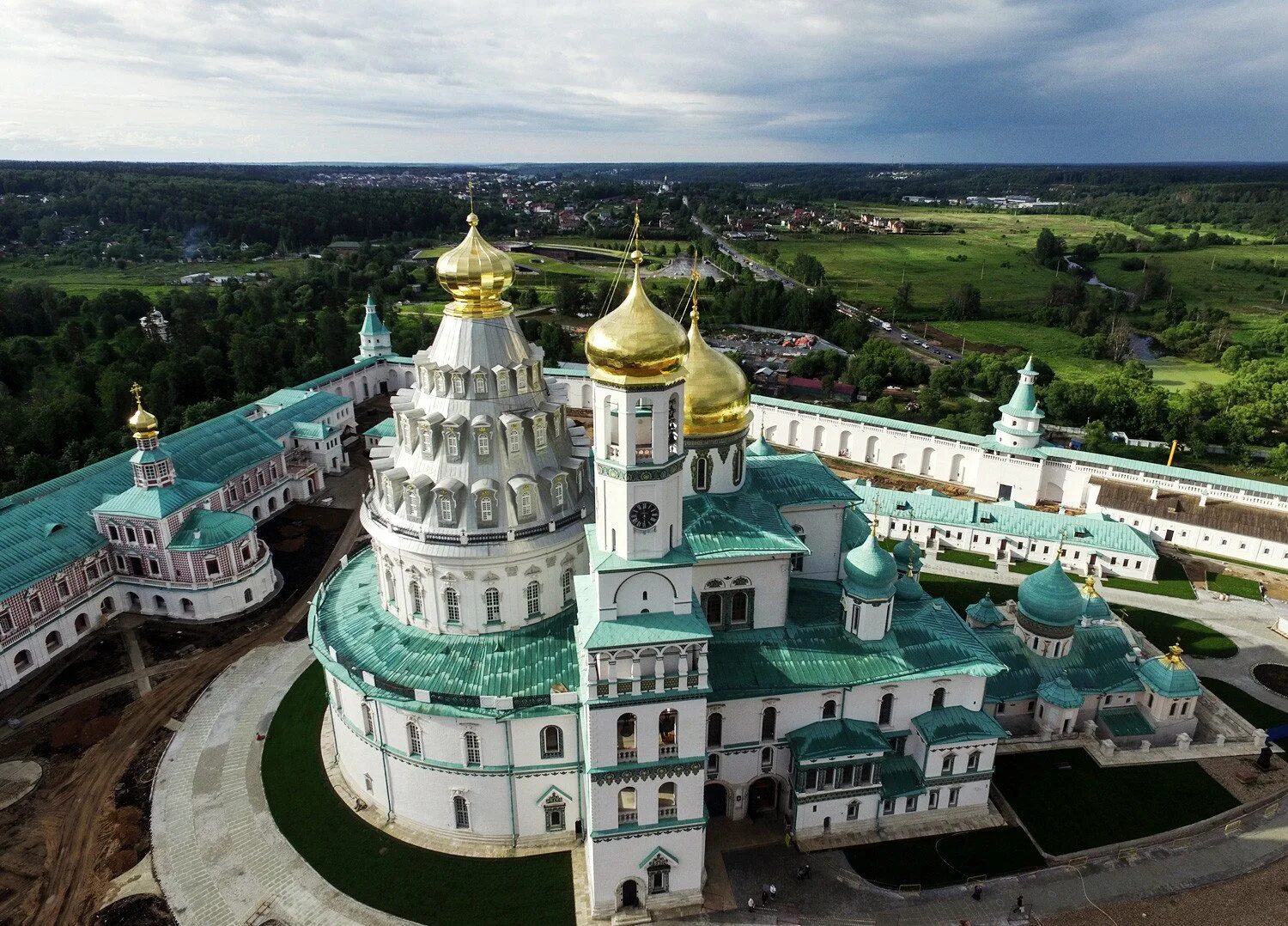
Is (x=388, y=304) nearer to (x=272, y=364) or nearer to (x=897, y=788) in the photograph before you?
(x=272, y=364)

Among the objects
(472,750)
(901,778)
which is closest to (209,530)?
(472,750)

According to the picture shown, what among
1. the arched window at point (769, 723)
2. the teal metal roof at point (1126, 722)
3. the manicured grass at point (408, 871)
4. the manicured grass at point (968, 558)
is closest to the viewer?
the manicured grass at point (408, 871)

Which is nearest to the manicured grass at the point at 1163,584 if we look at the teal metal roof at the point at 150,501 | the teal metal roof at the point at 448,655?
the teal metal roof at the point at 448,655

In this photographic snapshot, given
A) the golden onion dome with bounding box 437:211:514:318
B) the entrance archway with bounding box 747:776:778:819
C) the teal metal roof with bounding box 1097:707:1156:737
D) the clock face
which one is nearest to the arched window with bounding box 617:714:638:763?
the clock face

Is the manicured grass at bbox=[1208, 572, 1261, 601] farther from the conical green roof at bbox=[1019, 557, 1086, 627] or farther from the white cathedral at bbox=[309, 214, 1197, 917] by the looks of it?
the white cathedral at bbox=[309, 214, 1197, 917]

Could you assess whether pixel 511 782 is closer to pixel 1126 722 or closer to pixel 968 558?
pixel 1126 722

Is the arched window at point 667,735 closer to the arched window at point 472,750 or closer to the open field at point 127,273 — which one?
the arched window at point 472,750

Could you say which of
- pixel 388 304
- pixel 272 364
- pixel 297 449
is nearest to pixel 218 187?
pixel 388 304
